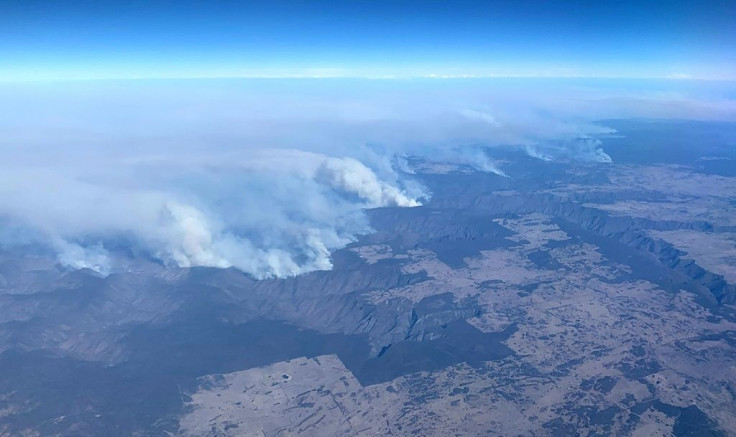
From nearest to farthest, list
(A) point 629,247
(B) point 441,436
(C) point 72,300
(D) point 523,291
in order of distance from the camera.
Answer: (B) point 441,436 → (C) point 72,300 → (D) point 523,291 → (A) point 629,247

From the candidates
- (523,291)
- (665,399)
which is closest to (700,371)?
(665,399)

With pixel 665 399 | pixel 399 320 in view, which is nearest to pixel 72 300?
pixel 399 320

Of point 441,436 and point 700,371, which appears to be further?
point 700,371

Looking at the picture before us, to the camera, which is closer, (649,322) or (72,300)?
(649,322)

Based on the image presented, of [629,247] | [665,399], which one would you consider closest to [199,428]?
[665,399]

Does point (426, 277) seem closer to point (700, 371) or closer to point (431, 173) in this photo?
point (700, 371)

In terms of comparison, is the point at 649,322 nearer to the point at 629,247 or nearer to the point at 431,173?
the point at 629,247

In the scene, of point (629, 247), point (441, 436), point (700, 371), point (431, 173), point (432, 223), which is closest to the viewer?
point (441, 436)

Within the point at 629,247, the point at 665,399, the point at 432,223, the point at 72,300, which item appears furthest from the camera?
the point at 432,223

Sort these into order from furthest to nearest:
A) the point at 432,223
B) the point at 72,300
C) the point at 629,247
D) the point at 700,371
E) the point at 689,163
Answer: the point at 689,163 < the point at 432,223 < the point at 629,247 < the point at 72,300 < the point at 700,371
